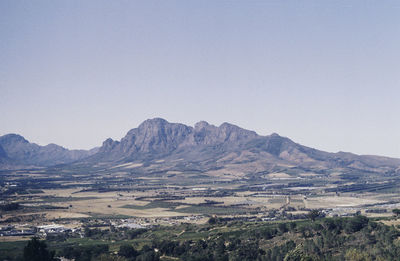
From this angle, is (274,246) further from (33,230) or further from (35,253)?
(33,230)

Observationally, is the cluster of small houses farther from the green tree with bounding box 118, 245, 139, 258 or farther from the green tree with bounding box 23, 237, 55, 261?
the green tree with bounding box 23, 237, 55, 261

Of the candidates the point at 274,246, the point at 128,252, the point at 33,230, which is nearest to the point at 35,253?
the point at 128,252

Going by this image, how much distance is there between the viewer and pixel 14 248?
8481 centimetres

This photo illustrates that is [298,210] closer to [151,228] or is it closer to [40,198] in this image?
[151,228]

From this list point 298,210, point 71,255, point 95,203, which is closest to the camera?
point 71,255

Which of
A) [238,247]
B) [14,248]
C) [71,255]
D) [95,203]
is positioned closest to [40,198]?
[95,203]

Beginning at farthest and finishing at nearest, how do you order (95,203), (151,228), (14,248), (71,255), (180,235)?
(95,203), (151,228), (180,235), (14,248), (71,255)

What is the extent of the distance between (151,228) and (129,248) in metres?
35.8

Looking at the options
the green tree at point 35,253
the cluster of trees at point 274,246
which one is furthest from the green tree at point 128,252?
the green tree at point 35,253

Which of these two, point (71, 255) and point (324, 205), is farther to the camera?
point (324, 205)

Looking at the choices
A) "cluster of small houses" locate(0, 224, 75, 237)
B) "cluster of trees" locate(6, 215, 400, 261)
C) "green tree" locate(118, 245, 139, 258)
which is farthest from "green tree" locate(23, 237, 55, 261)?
"cluster of small houses" locate(0, 224, 75, 237)

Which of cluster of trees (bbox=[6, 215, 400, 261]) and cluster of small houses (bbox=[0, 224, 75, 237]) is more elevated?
cluster of trees (bbox=[6, 215, 400, 261])

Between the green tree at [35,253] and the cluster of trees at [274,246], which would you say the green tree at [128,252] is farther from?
the green tree at [35,253]

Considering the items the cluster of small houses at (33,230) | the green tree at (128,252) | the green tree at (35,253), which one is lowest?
the cluster of small houses at (33,230)
